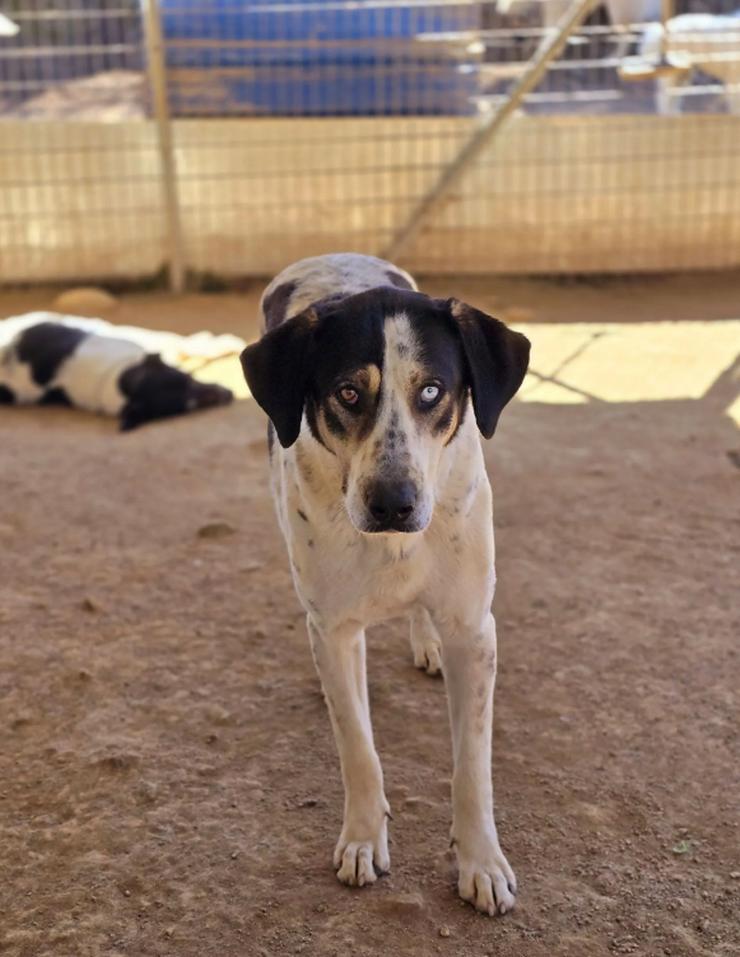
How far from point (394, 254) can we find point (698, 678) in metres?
5.05

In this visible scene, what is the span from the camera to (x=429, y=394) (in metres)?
2.25

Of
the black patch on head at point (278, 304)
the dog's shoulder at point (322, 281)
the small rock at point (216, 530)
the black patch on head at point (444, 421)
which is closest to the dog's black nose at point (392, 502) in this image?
the black patch on head at point (444, 421)

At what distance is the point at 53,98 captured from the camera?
9828 mm

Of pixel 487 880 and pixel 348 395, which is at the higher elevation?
pixel 348 395

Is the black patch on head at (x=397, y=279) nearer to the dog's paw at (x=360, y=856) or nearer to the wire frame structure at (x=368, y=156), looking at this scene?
the dog's paw at (x=360, y=856)

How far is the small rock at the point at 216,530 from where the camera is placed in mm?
4223

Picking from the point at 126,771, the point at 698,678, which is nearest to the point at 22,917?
the point at 126,771

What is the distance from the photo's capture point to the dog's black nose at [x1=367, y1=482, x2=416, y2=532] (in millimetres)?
2172

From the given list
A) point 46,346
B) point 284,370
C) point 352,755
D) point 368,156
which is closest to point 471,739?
point 352,755

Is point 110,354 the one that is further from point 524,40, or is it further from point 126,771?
point 524,40

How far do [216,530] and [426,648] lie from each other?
1.24 m

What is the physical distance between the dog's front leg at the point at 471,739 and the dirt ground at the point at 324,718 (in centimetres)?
10

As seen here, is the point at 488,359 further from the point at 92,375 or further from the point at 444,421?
the point at 92,375

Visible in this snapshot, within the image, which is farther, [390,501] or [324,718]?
[324,718]
